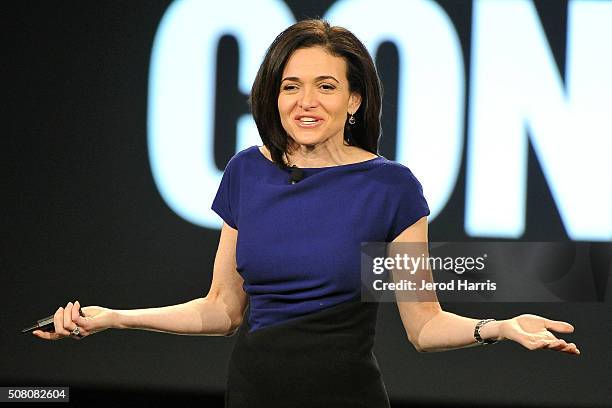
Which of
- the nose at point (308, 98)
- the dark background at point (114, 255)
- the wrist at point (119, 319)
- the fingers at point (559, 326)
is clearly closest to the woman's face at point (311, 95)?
the nose at point (308, 98)

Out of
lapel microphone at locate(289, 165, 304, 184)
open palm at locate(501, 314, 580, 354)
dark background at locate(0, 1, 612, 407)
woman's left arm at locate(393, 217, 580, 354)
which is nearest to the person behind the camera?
open palm at locate(501, 314, 580, 354)

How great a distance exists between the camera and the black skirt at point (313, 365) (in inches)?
70.3

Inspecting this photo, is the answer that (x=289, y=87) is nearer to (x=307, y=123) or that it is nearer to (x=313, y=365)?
(x=307, y=123)

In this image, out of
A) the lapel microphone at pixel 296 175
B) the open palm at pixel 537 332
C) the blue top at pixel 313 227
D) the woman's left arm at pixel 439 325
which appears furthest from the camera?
the lapel microphone at pixel 296 175

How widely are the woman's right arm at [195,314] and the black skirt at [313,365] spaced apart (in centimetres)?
18

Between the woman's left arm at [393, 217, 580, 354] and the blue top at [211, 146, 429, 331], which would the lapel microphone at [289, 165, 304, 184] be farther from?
the woman's left arm at [393, 217, 580, 354]

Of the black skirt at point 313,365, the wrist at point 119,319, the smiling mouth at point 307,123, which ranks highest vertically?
the smiling mouth at point 307,123

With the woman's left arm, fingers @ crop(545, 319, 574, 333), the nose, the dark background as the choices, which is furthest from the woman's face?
the dark background

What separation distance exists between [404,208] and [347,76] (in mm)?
294

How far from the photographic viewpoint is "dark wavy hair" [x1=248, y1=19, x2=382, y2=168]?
192 cm

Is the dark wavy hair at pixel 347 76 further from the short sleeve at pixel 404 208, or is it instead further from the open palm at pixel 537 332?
the open palm at pixel 537 332

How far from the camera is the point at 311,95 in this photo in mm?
1895

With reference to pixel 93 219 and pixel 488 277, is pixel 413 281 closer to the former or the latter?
pixel 488 277

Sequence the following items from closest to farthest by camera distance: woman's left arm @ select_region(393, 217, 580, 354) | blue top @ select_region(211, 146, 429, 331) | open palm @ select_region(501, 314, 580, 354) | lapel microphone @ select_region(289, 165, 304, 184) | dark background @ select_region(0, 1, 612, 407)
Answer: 1. open palm @ select_region(501, 314, 580, 354)
2. woman's left arm @ select_region(393, 217, 580, 354)
3. blue top @ select_region(211, 146, 429, 331)
4. lapel microphone @ select_region(289, 165, 304, 184)
5. dark background @ select_region(0, 1, 612, 407)
